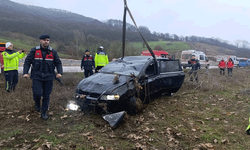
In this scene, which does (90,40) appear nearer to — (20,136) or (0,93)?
(0,93)

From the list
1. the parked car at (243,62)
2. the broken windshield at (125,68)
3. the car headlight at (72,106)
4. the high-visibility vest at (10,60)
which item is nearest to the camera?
the car headlight at (72,106)

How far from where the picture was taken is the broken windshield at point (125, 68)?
534cm

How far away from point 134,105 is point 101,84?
96 centimetres

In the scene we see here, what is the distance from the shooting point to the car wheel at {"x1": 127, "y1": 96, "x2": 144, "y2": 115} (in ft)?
14.9

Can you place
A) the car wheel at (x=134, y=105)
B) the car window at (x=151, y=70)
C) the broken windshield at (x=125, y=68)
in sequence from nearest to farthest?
1. the car wheel at (x=134, y=105)
2. the broken windshield at (x=125, y=68)
3. the car window at (x=151, y=70)

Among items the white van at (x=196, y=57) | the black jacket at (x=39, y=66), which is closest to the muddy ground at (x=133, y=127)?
the black jacket at (x=39, y=66)

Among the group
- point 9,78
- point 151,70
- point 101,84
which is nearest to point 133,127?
point 101,84

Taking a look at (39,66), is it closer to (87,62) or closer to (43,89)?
(43,89)

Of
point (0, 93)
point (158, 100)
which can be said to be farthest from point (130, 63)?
point (0, 93)

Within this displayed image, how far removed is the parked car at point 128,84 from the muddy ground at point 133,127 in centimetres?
35

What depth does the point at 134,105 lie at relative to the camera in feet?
15.1

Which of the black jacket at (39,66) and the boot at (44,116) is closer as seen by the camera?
the black jacket at (39,66)

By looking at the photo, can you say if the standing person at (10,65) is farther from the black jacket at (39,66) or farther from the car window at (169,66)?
the car window at (169,66)

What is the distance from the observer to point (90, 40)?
37938mm
